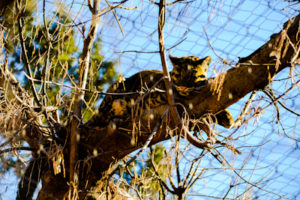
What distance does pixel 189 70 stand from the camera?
306cm

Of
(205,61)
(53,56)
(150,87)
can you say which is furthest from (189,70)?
(53,56)

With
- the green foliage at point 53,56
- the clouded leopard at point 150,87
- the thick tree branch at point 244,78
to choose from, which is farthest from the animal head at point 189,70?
the thick tree branch at point 244,78

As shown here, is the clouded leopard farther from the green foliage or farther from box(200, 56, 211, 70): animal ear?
the green foliage

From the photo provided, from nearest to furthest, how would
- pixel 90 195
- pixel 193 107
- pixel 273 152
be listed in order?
pixel 193 107, pixel 90 195, pixel 273 152

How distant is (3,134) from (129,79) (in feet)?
4.09

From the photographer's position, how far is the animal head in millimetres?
3004

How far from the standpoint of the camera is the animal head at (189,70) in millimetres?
3004

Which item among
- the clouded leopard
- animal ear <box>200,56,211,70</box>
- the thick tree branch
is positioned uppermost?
animal ear <box>200,56,211,70</box>

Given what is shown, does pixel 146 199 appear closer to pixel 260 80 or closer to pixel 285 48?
pixel 260 80

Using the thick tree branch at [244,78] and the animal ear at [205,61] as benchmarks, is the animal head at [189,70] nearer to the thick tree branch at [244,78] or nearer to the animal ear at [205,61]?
the animal ear at [205,61]

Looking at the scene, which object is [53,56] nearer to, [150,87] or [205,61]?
[150,87]

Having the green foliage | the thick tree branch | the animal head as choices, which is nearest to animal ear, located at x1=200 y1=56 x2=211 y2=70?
the animal head

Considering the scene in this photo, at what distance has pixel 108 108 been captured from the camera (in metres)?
2.92

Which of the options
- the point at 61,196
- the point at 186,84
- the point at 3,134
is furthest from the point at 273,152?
the point at 3,134
